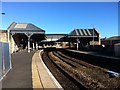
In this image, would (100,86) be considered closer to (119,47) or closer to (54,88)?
(54,88)

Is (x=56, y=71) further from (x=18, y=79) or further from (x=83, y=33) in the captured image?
(x=83, y=33)

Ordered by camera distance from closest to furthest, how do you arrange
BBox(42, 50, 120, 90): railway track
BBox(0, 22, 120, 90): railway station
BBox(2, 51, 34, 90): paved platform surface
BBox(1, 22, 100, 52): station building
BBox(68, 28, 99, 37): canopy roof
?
BBox(2, 51, 34, 90): paved platform surface < BBox(0, 22, 120, 90): railway station < BBox(42, 50, 120, 90): railway track < BBox(1, 22, 100, 52): station building < BBox(68, 28, 99, 37): canopy roof

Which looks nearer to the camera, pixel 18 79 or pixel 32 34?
pixel 18 79

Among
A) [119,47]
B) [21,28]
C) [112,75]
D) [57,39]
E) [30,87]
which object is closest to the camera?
[30,87]

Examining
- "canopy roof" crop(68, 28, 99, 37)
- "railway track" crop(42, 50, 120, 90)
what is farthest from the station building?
"railway track" crop(42, 50, 120, 90)

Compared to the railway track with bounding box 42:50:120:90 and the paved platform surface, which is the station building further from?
the paved platform surface

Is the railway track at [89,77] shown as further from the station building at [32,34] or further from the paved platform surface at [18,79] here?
the station building at [32,34]

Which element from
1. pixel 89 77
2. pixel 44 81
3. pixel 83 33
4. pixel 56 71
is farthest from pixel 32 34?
pixel 44 81

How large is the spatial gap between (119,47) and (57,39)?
11280 cm

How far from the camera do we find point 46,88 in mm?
11977

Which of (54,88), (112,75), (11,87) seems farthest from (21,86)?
(112,75)

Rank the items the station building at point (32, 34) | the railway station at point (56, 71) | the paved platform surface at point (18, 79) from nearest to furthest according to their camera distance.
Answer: the paved platform surface at point (18, 79) < the railway station at point (56, 71) < the station building at point (32, 34)

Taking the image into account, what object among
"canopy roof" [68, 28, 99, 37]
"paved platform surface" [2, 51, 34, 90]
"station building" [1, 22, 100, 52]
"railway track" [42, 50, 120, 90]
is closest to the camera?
"paved platform surface" [2, 51, 34, 90]

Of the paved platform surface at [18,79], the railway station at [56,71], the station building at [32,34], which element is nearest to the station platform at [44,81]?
the railway station at [56,71]
